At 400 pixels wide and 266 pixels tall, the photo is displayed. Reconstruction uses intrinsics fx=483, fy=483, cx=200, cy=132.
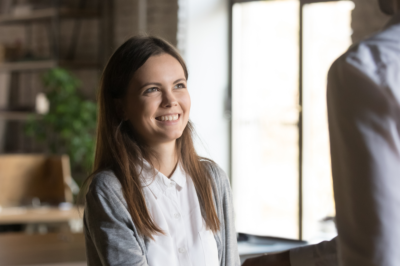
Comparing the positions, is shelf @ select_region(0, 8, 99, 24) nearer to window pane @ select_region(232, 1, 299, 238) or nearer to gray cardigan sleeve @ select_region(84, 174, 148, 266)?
window pane @ select_region(232, 1, 299, 238)

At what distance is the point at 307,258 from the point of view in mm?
798

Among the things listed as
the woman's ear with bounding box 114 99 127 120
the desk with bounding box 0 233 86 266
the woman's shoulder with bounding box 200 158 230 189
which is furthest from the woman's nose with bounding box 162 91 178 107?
the desk with bounding box 0 233 86 266

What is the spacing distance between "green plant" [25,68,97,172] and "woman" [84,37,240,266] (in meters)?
3.09

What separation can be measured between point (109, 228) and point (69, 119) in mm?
3430

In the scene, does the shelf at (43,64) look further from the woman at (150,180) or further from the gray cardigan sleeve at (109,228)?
the gray cardigan sleeve at (109,228)

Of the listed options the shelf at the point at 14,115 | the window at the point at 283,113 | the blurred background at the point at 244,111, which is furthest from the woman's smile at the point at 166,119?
the shelf at the point at 14,115

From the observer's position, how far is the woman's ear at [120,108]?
3.72 ft

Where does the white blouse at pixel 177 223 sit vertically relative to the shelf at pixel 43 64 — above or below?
below

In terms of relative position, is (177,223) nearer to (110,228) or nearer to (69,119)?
(110,228)

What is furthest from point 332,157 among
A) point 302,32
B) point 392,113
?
point 302,32

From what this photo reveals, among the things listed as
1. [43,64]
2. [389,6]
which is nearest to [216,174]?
[389,6]

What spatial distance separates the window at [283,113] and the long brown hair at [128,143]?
212cm

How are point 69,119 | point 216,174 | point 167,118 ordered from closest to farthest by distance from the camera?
point 167,118 < point 216,174 < point 69,119

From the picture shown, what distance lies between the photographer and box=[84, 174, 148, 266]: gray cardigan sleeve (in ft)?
3.15
